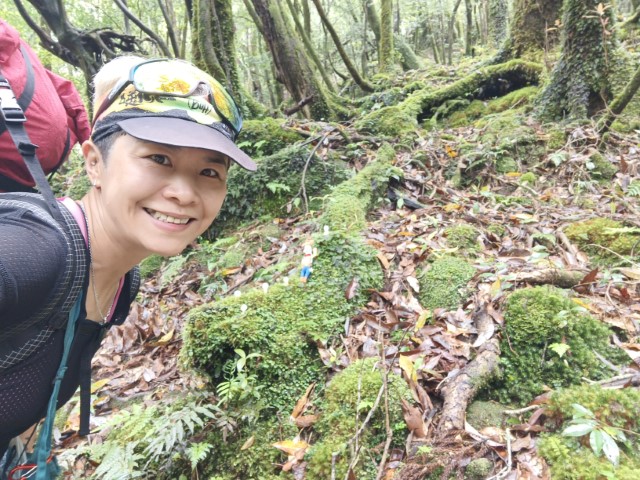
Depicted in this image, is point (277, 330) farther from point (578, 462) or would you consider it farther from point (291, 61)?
point (291, 61)

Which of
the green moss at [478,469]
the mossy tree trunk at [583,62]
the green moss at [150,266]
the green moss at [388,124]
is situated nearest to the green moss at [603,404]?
the green moss at [478,469]

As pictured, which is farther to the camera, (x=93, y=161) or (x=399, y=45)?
(x=399, y=45)

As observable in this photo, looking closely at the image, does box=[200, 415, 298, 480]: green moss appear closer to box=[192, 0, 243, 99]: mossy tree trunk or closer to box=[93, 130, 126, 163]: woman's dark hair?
box=[93, 130, 126, 163]: woman's dark hair

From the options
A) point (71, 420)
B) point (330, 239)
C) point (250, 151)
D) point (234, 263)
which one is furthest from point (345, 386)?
point (250, 151)

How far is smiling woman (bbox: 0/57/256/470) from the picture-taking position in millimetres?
1562

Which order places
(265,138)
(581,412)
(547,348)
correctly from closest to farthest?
(581,412), (547,348), (265,138)

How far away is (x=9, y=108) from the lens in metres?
1.60

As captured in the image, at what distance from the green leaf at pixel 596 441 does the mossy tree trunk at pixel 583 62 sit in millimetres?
6306

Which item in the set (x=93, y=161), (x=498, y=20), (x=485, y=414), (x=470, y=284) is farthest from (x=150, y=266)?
(x=498, y=20)

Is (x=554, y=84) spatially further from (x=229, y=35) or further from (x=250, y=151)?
(x=229, y=35)

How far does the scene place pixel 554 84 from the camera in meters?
6.80

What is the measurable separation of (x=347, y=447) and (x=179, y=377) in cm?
199

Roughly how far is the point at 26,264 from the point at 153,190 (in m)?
0.55

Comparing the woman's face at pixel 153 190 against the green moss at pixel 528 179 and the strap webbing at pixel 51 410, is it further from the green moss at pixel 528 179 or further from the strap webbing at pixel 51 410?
the green moss at pixel 528 179
